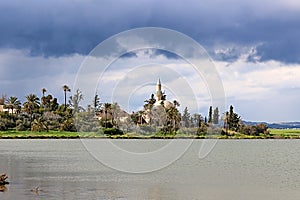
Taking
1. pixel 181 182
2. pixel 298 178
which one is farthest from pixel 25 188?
pixel 298 178

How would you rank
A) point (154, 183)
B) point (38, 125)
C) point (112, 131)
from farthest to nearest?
point (38, 125) → point (112, 131) → point (154, 183)

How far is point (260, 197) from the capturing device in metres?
46.2

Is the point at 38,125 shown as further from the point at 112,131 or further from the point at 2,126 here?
the point at 112,131

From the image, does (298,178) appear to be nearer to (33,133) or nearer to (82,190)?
(82,190)

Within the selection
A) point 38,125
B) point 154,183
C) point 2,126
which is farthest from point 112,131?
point 154,183

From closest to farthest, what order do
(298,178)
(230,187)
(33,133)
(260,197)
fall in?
(260,197), (230,187), (298,178), (33,133)

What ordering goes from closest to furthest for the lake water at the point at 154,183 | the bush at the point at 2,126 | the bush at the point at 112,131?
1. the lake water at the point at 154,183
2. the bush at the point at 2,126
3. the bush at the point at 112,131

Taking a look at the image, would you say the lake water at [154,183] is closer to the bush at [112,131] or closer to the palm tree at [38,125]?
the bush at [112,131]

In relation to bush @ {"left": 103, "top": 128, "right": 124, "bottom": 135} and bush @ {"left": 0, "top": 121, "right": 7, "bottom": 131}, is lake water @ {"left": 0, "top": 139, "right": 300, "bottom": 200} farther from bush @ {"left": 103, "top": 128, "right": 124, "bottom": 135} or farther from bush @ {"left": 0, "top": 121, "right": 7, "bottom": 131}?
bush @ {"left": 0, "top": 121, "right": 7, "bottom": 131}

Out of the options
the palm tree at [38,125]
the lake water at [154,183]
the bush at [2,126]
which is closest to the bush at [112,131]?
the palm tree at [38,125]

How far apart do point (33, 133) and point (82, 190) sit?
145140mm

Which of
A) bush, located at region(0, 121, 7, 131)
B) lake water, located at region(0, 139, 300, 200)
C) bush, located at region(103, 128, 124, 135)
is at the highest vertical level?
bush, located at region(0, 121, 7, 131)

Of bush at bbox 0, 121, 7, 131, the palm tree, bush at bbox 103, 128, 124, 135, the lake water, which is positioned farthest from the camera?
the palm tree

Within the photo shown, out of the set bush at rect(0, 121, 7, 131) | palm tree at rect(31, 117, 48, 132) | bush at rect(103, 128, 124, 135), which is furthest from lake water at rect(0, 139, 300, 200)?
palm tree at rect(31, 117, 48, 132)
